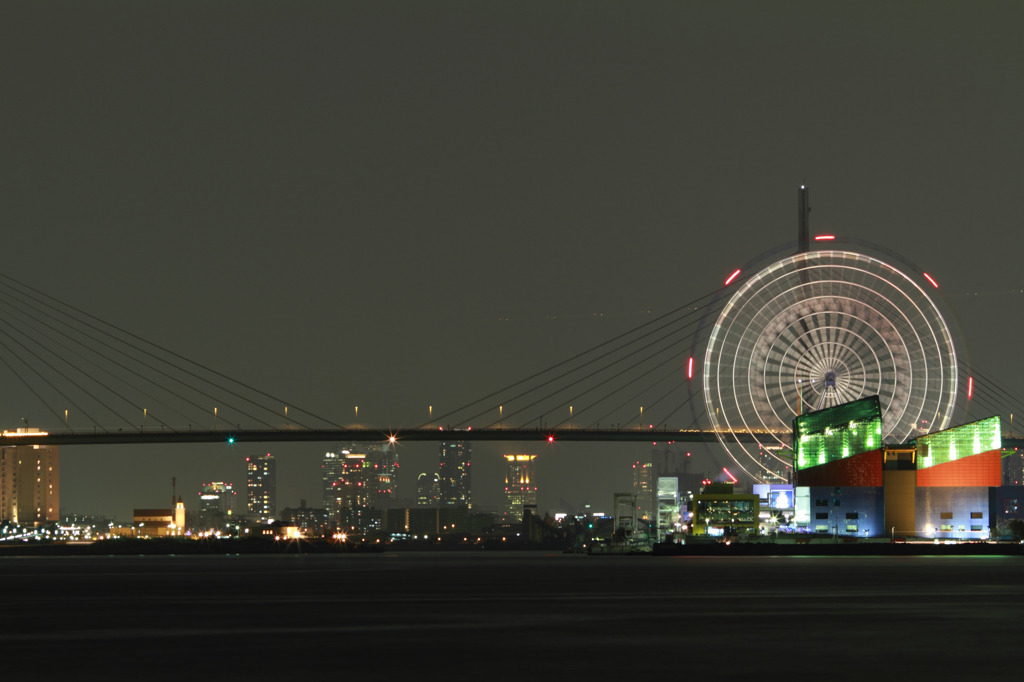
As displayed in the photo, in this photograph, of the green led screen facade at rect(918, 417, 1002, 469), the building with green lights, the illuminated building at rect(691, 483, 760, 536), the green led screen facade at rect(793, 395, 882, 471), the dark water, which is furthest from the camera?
the illuminated building at rect(691, 483, 760, 536)

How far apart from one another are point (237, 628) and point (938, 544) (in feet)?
339

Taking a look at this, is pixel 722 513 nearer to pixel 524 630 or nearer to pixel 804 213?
pixel 804 213

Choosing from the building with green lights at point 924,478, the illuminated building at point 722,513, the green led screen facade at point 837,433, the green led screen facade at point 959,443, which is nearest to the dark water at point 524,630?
the green led screen facade at point 837,433

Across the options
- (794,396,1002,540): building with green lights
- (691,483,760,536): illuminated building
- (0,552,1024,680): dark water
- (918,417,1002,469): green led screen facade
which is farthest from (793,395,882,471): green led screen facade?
(0,552,1024,680): dark water

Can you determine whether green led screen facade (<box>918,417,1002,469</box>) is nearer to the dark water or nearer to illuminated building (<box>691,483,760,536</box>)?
illuminated building (<box>691,483,760,536</box>)

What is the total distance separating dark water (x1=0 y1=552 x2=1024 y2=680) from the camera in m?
32.9

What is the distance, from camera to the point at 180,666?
33.2 metres

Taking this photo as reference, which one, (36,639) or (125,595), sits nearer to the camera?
(36,639)

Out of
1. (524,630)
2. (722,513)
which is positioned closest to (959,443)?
(722,513)

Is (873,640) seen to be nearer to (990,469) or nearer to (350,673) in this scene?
(350,673)

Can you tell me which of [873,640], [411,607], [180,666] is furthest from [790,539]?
[180,666]

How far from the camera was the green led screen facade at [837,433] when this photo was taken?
136587mm

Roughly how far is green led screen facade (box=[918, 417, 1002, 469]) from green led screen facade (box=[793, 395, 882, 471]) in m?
7.23

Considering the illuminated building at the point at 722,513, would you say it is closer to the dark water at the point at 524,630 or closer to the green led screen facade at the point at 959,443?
the green led screen facade at the point at 959,443
